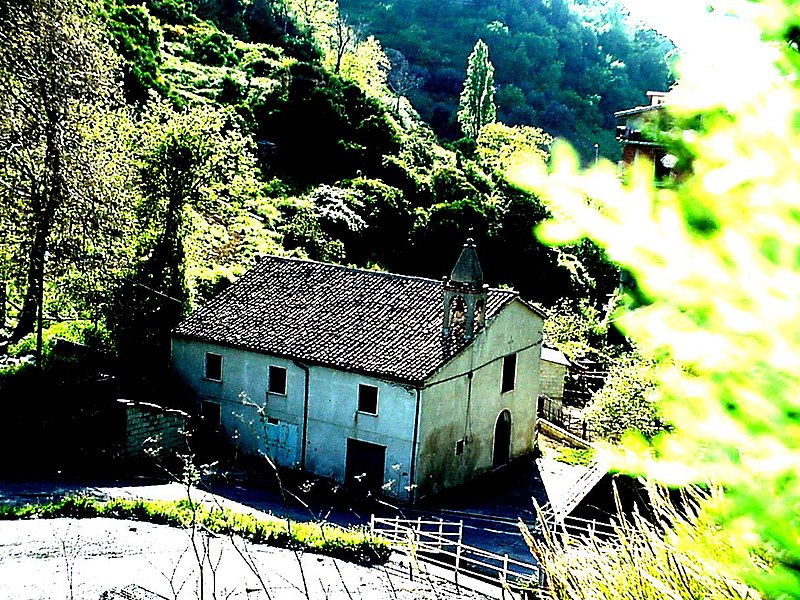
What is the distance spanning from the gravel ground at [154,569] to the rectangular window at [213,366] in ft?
27.3

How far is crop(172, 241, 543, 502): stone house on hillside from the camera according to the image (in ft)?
66.0

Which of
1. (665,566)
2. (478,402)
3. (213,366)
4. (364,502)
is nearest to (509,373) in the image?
(478,402)

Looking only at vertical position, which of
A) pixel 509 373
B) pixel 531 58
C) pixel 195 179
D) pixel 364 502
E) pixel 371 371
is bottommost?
pixel 364 502

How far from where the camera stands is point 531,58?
88.9 metres

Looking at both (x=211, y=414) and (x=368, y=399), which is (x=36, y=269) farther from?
(x=368, y=399)

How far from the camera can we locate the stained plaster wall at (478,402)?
20.1 meters

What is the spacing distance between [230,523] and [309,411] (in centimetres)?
759

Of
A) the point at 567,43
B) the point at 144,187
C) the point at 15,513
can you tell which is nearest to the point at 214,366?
the point at 144,187

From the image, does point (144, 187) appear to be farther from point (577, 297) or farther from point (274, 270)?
point (577, 297)

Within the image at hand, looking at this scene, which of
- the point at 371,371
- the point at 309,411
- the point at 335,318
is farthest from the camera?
the point at 335,318

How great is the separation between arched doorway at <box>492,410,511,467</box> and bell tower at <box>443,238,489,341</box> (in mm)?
3245

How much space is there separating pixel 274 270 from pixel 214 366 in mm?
3558

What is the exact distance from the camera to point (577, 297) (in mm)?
39406

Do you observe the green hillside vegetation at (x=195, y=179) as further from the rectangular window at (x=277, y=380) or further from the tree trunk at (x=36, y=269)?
the rectangular window at (x=277, y=380)
